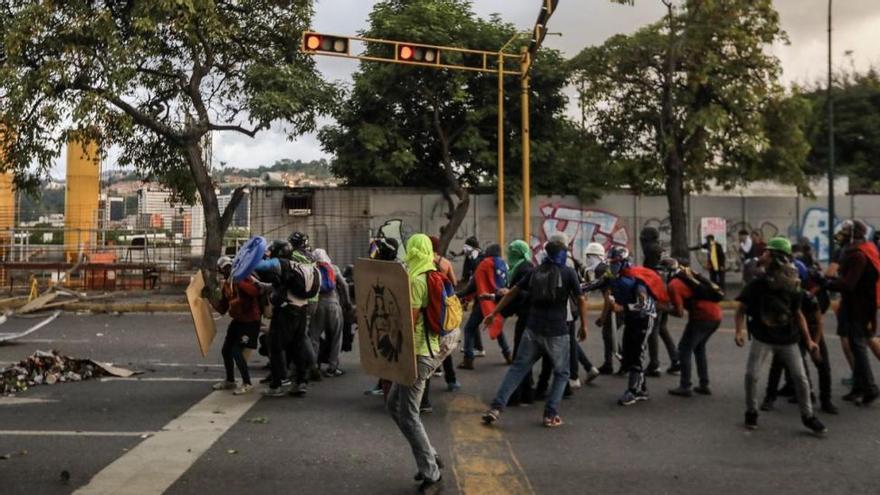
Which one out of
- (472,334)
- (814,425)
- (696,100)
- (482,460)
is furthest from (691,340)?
(696,100)

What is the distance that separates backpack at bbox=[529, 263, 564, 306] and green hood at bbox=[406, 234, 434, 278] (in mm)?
1529

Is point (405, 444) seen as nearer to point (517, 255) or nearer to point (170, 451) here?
point (170, 451)

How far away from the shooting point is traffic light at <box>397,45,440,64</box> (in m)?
14.1

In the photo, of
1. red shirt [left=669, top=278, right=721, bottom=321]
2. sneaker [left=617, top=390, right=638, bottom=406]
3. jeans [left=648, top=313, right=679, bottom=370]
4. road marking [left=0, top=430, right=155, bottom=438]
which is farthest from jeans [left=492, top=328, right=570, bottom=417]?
road marking [left=0, top=430, right=155, bottom=438]

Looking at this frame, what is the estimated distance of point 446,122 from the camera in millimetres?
23641

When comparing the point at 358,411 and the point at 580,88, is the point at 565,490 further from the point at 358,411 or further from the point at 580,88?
the point at 580,88

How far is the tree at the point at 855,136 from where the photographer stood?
32.8m

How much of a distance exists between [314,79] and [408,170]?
5031 millimetres

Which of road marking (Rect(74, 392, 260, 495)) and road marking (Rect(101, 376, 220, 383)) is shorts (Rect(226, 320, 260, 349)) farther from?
road marking (Rect(101, 376, 220, 383))

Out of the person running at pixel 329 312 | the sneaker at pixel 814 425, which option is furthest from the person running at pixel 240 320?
the sneaker at pixel 814 425

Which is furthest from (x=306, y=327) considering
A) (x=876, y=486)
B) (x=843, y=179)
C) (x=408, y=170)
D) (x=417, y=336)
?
(x=843, y=179)

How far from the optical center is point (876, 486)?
537cm

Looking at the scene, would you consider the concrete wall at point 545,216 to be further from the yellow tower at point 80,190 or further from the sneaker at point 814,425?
the sneaker at point 814,425

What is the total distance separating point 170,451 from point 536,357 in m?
3.07
